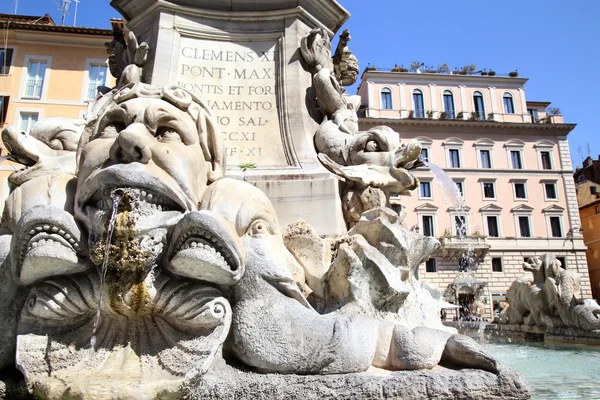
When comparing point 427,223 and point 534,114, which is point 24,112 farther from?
point 534,114

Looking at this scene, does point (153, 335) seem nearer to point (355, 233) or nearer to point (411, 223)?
point (355, 233)

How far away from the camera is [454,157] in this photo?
3741cm

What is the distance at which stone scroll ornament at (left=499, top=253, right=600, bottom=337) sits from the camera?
27.1 ft

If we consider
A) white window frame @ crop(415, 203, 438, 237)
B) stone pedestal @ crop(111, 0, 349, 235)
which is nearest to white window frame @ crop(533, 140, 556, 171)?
white window frame @ crop(415, 203, 438, 237)

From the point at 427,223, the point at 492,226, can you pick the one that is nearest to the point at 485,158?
the point at 492,226

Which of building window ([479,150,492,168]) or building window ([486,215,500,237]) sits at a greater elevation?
building window ([479,150,492,168])

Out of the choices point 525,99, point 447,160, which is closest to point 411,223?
A: point 447,160

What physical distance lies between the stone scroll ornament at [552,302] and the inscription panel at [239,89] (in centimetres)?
682

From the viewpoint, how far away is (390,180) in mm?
4387

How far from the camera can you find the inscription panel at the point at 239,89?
15.6ft

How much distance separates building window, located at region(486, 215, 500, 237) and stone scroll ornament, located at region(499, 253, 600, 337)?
26.7m

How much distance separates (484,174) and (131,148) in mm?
38012

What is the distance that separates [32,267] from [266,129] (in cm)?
290

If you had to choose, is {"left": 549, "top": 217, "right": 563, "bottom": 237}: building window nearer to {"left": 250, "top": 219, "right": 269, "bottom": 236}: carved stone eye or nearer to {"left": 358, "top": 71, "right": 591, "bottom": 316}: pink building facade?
{"left": 358, "top": 71, "right": 591, "bottom": 316}: pink building facade
